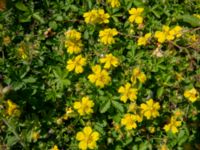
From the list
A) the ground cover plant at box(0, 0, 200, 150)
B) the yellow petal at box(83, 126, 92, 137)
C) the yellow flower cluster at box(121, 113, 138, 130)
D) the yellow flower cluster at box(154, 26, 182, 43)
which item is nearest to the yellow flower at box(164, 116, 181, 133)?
the ground cover plant at box(0, 0, 200, 150)

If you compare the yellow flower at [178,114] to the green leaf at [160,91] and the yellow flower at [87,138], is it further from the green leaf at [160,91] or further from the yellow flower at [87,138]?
the yellow flower at [87,138]

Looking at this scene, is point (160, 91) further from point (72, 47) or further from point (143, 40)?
point (72, 47)

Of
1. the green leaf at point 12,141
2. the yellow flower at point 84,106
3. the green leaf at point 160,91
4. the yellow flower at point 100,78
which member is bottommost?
the green leaf at point 12,141

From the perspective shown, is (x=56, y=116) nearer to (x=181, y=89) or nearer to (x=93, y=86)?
(x=93, y=86)

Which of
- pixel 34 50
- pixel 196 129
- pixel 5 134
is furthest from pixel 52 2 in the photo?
pixel 196 129

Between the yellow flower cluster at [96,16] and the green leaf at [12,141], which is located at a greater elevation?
the yellow flower cluster at [96,16]

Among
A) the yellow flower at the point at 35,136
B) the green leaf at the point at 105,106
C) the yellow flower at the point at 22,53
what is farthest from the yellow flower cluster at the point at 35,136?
the yellow flower at the point at 22,53
